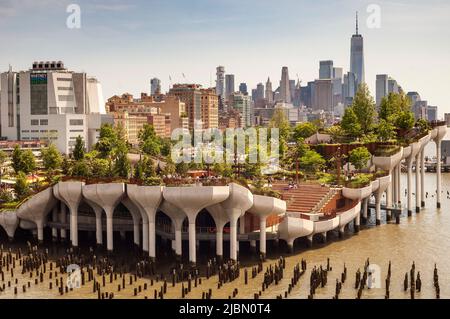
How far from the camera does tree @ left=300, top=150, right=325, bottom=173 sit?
79500mm

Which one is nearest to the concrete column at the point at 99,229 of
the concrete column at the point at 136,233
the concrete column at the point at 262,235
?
the concrete column at the point at 136,233

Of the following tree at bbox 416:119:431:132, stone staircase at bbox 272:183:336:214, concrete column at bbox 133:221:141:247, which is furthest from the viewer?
tree at bbox 416:119:431:132

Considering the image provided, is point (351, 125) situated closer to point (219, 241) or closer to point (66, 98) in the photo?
point (219, 241)

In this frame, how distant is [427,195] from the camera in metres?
95.3

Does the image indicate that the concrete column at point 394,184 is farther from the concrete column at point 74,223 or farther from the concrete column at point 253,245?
the concrete column at point 74,223

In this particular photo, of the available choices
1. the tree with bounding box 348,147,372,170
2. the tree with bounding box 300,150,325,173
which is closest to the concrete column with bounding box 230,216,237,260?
the tree with bounding box 348,147,372,170

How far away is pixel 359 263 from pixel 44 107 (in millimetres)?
99497

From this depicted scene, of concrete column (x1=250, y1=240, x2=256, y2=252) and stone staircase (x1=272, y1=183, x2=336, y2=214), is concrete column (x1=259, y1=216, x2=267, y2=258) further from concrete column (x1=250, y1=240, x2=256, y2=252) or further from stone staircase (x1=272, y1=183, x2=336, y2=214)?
stone staircase (x1=272, y1=183, x2=336, y2=214)

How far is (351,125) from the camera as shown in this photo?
95438 mm

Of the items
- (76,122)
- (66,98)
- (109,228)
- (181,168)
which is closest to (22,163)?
(181,168)

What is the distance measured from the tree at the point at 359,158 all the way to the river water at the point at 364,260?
856cm

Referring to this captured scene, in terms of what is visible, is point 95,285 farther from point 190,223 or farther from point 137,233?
point 137,233

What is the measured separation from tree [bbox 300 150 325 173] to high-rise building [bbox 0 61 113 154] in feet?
219

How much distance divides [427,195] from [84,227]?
57.7m
